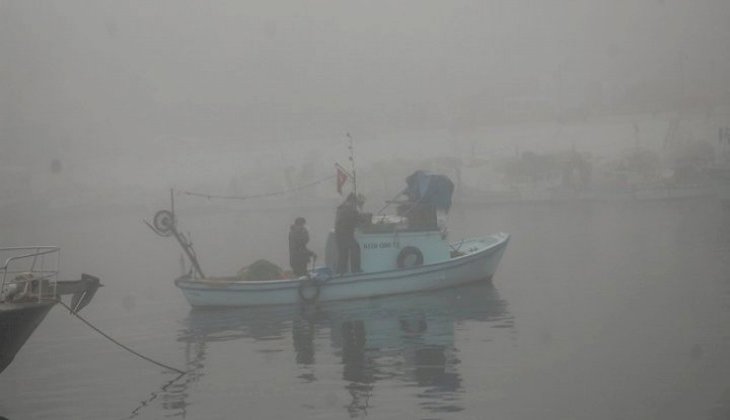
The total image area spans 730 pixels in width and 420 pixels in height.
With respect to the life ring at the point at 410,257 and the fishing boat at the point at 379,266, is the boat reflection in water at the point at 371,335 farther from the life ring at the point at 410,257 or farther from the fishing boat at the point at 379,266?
the life ring at the point at 410,257

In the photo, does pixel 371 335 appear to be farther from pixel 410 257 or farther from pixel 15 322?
pixel 15 322

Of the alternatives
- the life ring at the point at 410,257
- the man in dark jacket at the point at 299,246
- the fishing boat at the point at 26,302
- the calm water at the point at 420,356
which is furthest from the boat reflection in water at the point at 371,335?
the fishing boat at the point at 26,302

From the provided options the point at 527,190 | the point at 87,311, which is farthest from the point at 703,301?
the point at 527,190

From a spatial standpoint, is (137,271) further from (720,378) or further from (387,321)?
(720,378)

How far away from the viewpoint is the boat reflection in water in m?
14.4

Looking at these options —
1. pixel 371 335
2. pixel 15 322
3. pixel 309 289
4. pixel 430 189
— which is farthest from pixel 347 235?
pixel 15 322

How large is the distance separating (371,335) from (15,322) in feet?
25.5

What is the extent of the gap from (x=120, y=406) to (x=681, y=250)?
1196 inches

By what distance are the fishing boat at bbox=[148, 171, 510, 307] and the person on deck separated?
0.26m

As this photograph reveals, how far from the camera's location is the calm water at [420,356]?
13.1 m

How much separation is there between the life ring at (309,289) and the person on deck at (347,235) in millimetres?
924

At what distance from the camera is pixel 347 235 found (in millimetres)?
23188

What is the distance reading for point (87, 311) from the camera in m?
28.5

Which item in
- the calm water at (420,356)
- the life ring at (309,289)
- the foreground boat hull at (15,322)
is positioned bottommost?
the calm water at (420,356)
